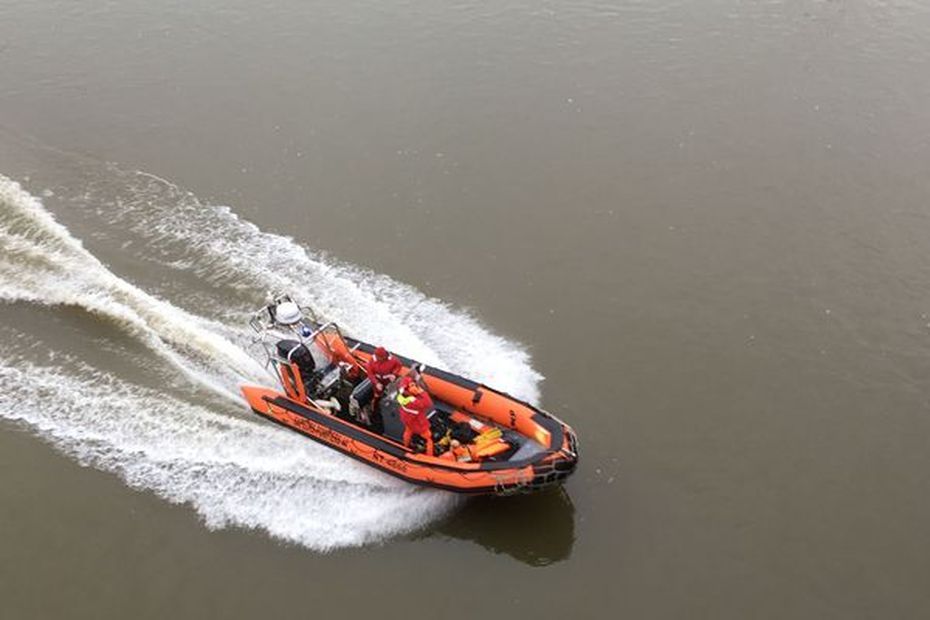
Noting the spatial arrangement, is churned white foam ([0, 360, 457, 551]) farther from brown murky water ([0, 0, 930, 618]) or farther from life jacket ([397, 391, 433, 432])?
life jacket ([397, 391, 433, 432])

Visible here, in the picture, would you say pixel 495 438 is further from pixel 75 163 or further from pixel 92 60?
pixel 92 60

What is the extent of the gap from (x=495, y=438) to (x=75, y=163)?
29.7ft

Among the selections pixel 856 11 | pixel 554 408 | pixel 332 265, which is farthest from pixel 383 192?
pixel 856 11

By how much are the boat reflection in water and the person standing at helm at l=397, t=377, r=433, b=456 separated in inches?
32.4

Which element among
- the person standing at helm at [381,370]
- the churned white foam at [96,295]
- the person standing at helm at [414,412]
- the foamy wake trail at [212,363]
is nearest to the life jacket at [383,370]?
the person standing at helm at [381,370]

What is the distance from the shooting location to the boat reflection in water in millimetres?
8828

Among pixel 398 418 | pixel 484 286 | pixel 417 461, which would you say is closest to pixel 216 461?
pixel 398 418

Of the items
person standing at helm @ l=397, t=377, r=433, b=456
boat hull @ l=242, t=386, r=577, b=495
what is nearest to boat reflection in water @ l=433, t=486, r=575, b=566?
boat hull @ l=242, t=386, r=577, b=495

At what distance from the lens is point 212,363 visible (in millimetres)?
10789

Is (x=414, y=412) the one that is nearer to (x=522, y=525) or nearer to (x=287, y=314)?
(x=522, y=525)

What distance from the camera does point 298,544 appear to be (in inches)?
349

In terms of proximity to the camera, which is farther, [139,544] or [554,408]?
[554,408]

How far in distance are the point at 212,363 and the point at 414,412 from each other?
3252 millimetres

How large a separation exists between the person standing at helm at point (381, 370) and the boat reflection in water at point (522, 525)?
1592mm
